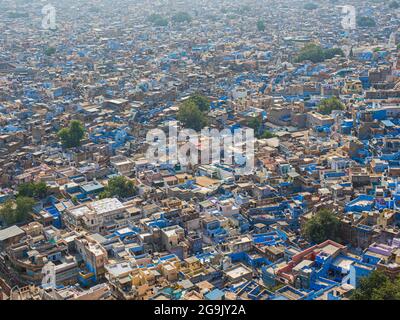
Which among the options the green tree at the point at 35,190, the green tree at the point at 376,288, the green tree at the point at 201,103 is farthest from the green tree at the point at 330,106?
the green tree at the point at 376,288

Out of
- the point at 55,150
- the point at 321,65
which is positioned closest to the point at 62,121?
the point at 55,150

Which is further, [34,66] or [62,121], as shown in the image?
[34,66]

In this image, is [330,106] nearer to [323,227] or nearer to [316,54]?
[323,227]

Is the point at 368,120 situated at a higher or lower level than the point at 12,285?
higher

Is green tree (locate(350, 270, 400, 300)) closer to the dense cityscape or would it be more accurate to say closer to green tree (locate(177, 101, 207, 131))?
the dense cityscape

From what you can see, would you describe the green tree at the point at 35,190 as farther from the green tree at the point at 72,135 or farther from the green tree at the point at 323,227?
the green tree at the point at 323,227

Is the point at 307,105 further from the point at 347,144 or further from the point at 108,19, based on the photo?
the point at 108,19
